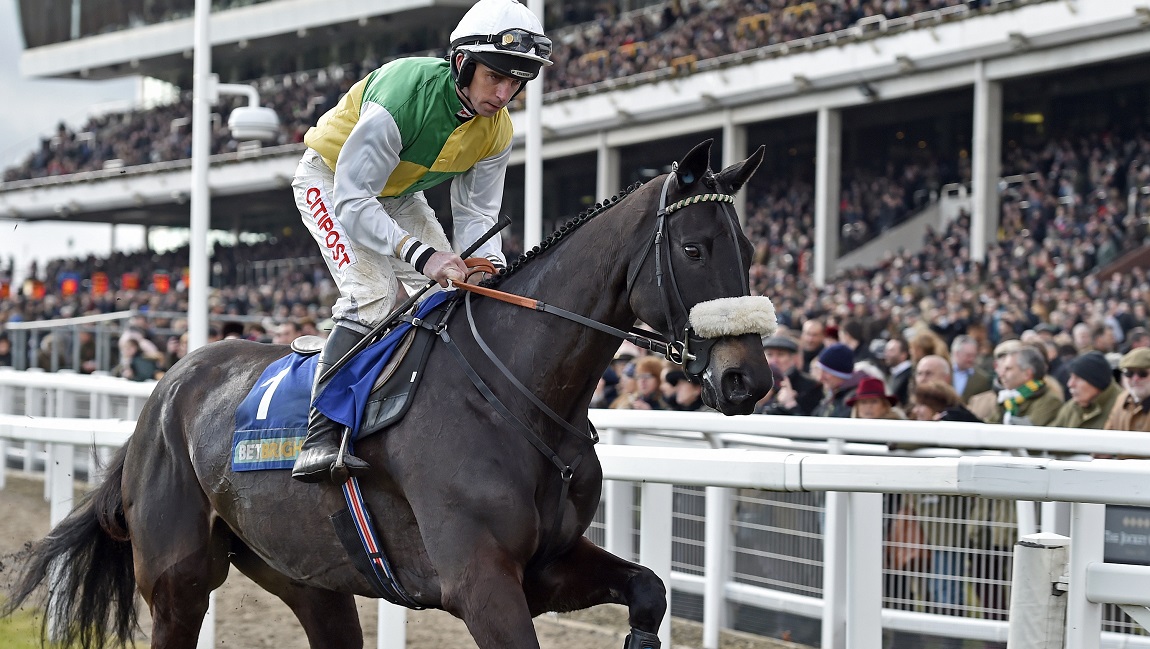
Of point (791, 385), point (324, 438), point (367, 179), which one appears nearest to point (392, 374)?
point (324, 438)

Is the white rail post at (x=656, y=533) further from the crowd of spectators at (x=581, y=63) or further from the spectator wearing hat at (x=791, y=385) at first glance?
the crowd of spectators at (x=581, y=63)

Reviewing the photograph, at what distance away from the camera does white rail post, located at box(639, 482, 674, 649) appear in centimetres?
389

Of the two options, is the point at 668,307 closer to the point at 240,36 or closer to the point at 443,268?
the point at 443,268

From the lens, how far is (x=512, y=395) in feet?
9.88

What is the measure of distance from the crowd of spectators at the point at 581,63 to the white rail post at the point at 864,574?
16907mm

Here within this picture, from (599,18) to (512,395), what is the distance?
28950 mm

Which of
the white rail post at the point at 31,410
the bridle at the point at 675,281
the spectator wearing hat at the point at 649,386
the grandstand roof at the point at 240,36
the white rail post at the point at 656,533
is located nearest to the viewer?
the bridle at the point at 675,281

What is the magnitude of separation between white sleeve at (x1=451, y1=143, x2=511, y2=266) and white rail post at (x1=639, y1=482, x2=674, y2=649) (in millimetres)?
930

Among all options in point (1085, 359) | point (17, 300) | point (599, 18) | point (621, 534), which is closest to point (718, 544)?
point (621, 534)

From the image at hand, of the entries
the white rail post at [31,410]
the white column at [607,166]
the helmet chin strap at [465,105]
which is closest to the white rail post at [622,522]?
the helmet chin strap at [465,105]

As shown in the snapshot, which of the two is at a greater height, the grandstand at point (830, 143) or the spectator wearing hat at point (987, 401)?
the grandstand at point (830, 143)

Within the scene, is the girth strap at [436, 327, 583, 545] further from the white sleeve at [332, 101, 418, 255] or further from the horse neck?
the white sleeve at [332, 101, 418, 255]

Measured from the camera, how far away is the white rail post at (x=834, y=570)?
4242 mm

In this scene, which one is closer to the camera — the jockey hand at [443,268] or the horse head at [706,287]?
the horse head at [706,287]
